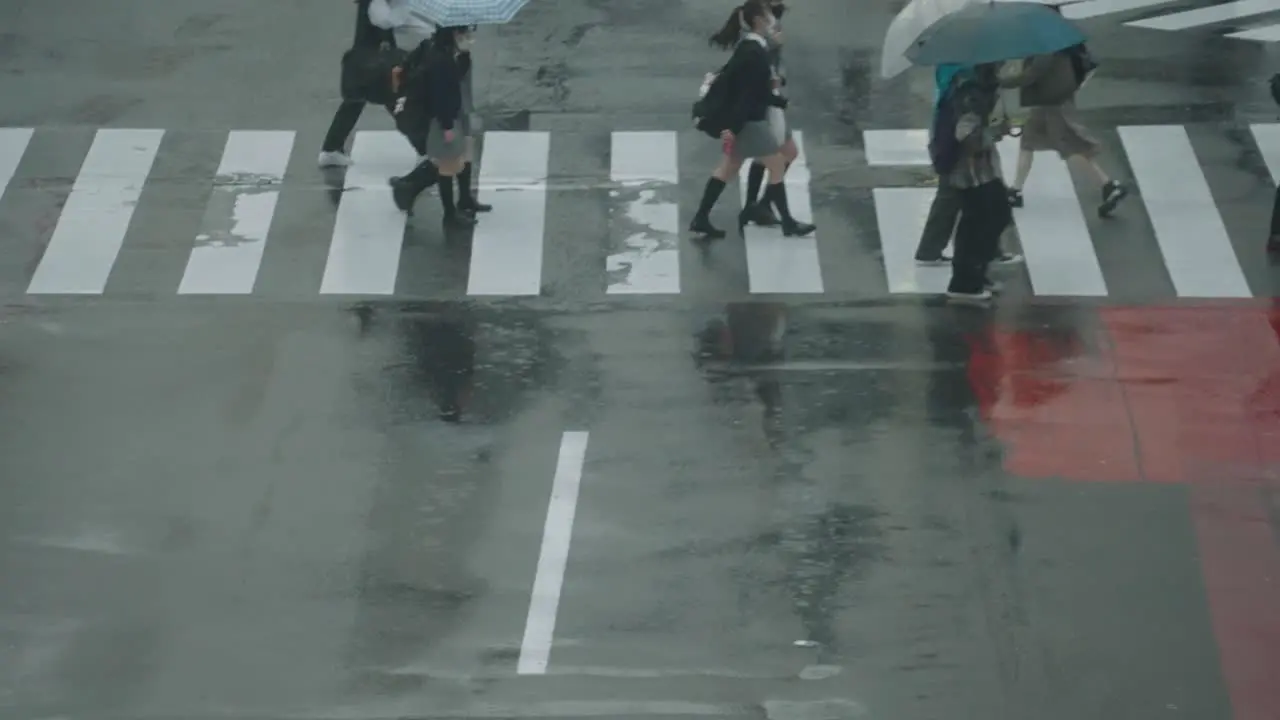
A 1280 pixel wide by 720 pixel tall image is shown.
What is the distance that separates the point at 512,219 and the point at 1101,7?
694 centimetres

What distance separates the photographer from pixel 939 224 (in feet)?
49.9

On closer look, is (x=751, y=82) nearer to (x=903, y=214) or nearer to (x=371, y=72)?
(x=903, y=214)

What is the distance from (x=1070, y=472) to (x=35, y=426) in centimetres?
651

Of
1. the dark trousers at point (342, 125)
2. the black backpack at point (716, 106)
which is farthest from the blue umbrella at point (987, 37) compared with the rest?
the dark trousers at point (342, 125)

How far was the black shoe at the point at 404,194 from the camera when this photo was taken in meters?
16.2

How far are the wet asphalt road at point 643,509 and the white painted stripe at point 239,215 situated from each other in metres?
0.44

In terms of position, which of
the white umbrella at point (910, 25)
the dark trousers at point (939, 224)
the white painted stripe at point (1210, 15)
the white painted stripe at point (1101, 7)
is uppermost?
the white umbrella at point (910, 25)

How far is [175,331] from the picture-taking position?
14.7 meters

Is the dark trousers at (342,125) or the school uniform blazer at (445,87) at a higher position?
the school uniform blazer at (445,87)

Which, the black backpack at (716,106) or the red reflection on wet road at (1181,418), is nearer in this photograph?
the red reflection on wet road at (1181,418)

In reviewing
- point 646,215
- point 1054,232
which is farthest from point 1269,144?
point 646,215

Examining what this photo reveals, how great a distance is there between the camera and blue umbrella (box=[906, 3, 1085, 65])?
13.9m

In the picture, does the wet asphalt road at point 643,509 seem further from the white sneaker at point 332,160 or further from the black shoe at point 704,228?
the white sneaker at point 332,160

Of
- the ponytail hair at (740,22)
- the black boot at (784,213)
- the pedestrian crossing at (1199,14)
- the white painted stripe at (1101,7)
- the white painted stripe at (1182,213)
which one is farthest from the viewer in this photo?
the white painted stripe at (1101,7)
